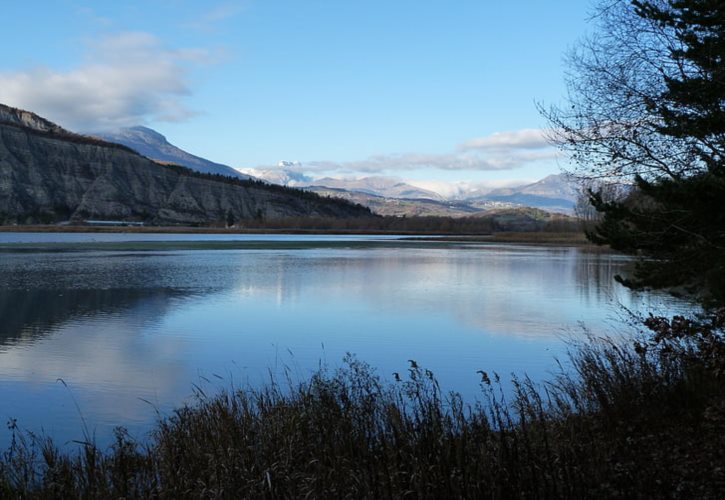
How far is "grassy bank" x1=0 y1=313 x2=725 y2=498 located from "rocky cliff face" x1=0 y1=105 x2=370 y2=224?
4878 inches

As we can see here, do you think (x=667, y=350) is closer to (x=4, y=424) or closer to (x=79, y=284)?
(x=4, y=424)

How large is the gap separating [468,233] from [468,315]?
120 meters

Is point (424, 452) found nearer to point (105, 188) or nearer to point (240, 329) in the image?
point (240, 329)

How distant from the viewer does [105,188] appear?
436 feet

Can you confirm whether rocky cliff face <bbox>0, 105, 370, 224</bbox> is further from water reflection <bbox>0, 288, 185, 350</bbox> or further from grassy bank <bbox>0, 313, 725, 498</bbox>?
grassy bank <bbox>0, 313, 725, 498</bbox>

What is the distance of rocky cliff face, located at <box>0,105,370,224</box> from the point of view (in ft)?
398

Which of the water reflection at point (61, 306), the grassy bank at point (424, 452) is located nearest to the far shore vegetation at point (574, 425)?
the grassy bank at point (424, 452)

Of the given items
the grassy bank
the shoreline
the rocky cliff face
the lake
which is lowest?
the lake

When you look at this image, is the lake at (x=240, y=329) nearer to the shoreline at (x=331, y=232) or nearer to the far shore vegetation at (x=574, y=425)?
the far shore vegetation at (x=574, y=425)

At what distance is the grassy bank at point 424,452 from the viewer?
580cm

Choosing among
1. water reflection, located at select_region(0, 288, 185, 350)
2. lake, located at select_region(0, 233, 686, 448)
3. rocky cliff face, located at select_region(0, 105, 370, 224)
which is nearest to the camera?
lake, located at select_region(0, 233, 686, 448)

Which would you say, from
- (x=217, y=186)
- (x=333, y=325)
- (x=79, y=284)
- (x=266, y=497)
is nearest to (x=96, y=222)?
(x=217, y=186)

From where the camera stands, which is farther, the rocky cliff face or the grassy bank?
the rocky cliff face

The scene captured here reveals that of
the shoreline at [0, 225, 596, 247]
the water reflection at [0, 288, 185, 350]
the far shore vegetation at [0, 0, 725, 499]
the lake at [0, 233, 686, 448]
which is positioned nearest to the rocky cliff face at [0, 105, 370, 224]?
the shoreline at [0, 225, 596, 247]
